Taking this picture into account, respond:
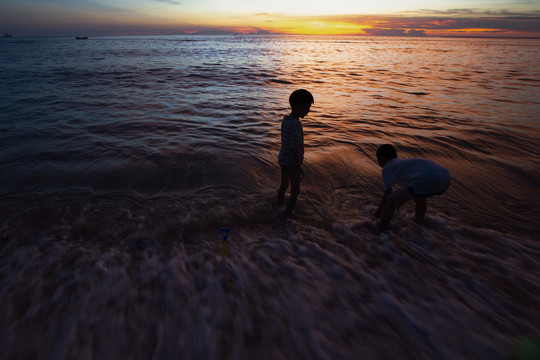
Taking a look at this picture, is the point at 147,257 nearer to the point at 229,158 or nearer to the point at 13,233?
the point at 13,233

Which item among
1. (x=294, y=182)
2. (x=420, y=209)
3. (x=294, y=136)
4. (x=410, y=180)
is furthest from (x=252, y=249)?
(x=420, y=209)

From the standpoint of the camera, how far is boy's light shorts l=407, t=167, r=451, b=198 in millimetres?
2943

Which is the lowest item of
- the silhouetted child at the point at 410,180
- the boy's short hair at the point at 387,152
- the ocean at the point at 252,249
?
the ocean at the point at 252,249

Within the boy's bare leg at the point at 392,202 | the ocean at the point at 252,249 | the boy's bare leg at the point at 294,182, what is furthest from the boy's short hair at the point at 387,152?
the boy's bare leg at the point at 294,182

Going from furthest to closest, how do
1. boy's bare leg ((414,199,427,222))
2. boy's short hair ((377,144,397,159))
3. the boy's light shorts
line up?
1. boy's bare leg ((414,199,427,222))
2. boy's short hair ((377,144,397,159))
3. the boy's light shorts

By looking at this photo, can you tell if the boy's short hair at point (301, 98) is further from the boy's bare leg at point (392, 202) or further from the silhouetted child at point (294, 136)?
the boy's bare leg at point (392, 202)

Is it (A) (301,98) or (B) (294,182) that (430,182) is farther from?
(A) (301,98)

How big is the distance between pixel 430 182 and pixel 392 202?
51cm

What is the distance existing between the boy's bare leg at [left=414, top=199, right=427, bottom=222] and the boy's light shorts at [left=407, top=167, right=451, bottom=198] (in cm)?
54

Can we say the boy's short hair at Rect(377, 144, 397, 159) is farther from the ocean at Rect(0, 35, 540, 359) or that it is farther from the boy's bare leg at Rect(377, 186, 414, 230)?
the ocean at Rect(0, 35, 540, 359)

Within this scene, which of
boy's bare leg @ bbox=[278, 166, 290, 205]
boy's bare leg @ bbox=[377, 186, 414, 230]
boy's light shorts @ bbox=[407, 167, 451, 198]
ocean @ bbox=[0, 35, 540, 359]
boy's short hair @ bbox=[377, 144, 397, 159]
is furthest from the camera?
boy's bare leg @ bbox=[278, 166, 290, 205]

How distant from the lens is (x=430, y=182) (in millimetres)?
2943

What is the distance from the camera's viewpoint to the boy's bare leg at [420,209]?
3507mm

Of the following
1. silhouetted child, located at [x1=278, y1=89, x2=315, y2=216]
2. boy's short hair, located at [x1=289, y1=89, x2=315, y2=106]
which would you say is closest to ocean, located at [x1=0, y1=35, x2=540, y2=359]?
silhouetted child, located at [x1=278, y1=89, x2=315, y2=216]
